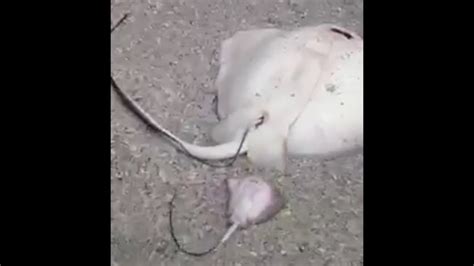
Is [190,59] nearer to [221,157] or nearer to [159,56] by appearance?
[159,56]

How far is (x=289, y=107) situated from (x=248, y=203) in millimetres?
186

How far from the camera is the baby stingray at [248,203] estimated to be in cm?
138

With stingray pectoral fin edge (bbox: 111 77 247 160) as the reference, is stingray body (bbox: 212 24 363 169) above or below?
above

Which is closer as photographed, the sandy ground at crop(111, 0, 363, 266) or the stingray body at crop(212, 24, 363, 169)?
the sandy ground at crop(111, 0, 363, 266)

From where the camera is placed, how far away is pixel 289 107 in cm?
148

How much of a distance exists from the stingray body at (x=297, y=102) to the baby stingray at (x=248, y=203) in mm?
50

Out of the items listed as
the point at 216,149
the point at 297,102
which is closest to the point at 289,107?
the point at 297,102

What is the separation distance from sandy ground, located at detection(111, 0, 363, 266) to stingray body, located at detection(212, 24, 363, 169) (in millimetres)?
34

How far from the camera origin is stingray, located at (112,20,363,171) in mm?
1456

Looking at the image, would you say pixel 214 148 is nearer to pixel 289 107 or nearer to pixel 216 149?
pixel 216 149

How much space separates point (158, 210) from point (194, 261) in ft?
0.37

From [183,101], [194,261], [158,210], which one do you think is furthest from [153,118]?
[194,261]

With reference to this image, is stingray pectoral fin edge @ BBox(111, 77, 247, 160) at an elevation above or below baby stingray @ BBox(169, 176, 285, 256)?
above

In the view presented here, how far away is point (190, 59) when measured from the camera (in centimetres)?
164
